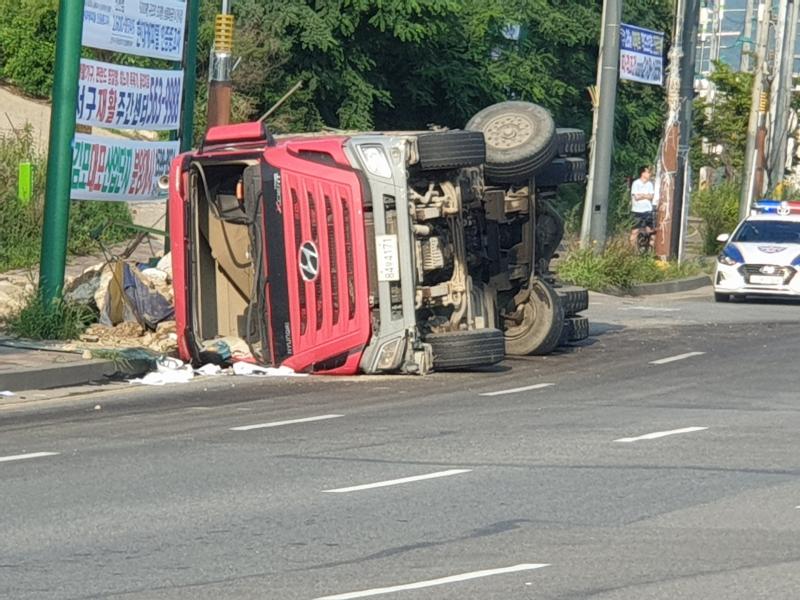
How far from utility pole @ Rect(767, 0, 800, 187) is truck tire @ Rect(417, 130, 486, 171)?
33.6 meters

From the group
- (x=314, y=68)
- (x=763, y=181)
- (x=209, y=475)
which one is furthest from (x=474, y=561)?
(x=763, y=181)

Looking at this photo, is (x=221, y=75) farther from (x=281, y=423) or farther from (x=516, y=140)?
(x=281, y=423)

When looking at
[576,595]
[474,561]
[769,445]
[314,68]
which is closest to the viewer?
[576,595]

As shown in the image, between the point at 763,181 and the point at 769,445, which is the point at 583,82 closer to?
the point at 763,181

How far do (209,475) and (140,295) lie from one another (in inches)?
292

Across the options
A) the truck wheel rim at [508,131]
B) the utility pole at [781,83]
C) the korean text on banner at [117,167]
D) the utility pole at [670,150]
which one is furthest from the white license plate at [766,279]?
the utility pole at [781,83]

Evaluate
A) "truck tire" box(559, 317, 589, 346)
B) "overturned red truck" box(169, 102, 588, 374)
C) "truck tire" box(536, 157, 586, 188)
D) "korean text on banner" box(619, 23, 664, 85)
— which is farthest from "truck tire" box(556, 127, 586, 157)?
"korean text on banner" box(619, 23, 664, 85)

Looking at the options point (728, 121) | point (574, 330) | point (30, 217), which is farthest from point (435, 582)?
point (728, 121)

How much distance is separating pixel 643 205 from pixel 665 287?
4.08m

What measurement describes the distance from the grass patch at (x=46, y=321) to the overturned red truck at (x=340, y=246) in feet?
4.68

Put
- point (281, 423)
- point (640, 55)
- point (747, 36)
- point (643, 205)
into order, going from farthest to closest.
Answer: point (747, 36), point (643, 205), point (640, 55), point (281, 423)

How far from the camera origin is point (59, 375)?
47.2 feet

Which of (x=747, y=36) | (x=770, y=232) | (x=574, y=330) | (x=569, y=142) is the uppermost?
(x=747, y=36)

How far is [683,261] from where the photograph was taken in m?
32.7
